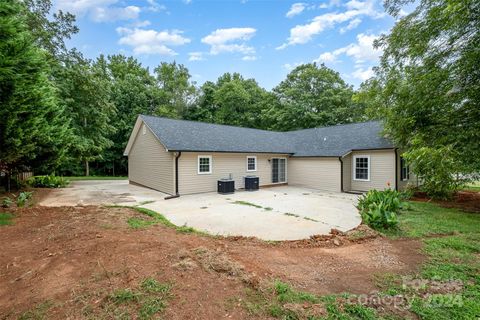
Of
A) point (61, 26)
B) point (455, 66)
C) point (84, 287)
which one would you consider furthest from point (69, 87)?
point (455, 66)

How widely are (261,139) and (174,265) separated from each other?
13784 millimetres

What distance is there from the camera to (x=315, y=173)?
47.8 feet

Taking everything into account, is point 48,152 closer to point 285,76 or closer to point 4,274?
point 4,274

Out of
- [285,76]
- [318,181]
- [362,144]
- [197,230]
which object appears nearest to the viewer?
[197,230]

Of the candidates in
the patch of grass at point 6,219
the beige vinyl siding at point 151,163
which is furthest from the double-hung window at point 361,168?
the patch of grass at point 6,219

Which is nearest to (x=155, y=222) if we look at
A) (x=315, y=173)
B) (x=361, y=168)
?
(x=315, y=173)

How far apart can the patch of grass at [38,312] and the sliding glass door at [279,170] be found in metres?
13.6

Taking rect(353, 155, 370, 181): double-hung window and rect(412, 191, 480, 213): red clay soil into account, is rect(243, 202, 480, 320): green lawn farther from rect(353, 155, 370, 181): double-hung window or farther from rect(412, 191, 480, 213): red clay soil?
rect(353, 155, 370, 181): double-hung window

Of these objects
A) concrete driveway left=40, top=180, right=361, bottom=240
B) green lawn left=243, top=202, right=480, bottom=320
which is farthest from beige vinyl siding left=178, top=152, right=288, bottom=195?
green lawn left=243, top=202, right=480, bottom=320

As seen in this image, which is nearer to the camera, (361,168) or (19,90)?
(19,90)

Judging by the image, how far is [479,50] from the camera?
654 centimetres

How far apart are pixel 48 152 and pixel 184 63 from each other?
85.1 feet

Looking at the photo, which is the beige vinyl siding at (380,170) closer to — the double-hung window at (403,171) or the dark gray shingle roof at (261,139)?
the dark gray shingle roof at (261,139)

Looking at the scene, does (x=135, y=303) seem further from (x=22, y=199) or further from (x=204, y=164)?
(x=204, y=164)
